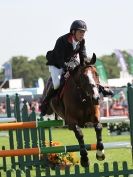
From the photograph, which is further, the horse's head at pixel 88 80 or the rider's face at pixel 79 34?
the rider's face at pixel 79 34

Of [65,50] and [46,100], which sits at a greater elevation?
[65,50]

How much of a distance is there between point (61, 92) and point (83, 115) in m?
0.66

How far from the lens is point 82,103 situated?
7766 mm

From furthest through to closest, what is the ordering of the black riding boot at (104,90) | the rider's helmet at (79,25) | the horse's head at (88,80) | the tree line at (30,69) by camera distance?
the tree line at (30,69) < the black riding boot at (104,90) < the rider's helmet at (79,25) < the horse's head at (88,80)

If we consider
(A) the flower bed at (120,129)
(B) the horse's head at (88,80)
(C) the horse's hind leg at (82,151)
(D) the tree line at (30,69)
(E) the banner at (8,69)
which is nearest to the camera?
(B) the horse's head at (88,80)

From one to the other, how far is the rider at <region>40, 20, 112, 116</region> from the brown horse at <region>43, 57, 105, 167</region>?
26 cm

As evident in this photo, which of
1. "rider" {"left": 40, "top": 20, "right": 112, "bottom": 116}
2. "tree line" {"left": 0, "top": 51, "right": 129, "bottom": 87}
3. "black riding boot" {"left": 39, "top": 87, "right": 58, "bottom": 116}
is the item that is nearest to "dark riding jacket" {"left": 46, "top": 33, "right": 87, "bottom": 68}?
"rider" {"left": 40, "top": 20, "right": 112, "bottom": 116}

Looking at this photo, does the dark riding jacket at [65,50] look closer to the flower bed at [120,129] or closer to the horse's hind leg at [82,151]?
the horse's hind leg at [82,151]

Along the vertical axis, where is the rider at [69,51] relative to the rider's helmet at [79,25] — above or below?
below

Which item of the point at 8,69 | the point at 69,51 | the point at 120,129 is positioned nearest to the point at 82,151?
the point at 69,51

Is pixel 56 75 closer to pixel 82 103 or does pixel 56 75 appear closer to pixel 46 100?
pixel 46 100

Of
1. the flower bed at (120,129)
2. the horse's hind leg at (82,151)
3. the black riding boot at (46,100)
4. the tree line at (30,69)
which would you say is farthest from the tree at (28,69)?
the horse's hind leg at (82,151)

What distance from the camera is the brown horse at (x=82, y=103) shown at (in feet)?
24.8

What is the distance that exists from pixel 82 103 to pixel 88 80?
0.36 m
